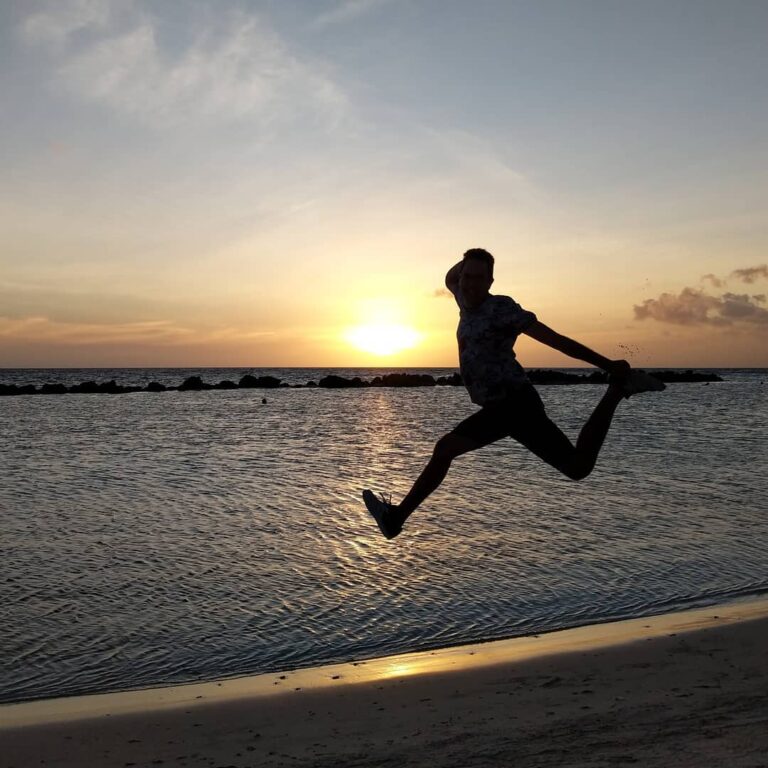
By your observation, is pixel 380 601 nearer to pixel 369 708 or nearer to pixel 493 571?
pixel 493 571

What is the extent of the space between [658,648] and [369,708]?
335cm

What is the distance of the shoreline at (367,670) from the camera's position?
7.42 m

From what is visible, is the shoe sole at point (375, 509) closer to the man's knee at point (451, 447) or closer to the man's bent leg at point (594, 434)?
the man's knee at point (451, 447)

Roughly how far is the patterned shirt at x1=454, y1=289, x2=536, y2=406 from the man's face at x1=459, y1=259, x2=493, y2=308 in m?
0.10

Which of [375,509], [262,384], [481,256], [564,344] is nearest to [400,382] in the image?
[262,384]

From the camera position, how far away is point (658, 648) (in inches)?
331

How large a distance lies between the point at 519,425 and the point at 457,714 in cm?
280

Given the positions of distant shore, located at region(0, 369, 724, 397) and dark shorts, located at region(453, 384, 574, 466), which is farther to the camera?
distant shore, located at region(0, 369, 724, 397)

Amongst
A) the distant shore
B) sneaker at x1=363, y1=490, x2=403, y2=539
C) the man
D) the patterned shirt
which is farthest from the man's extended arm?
the distant shore

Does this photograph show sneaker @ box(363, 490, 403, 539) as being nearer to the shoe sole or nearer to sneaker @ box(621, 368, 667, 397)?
the shoe sole

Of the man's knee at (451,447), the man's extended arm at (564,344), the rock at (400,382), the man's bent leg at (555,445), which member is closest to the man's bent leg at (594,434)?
the man's bent leg at (555,445)

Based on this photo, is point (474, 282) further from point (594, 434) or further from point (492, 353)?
point (594, 434)

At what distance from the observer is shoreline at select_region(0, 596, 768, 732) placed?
742 cm

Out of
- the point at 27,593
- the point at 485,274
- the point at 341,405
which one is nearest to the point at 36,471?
the point at 27,593
